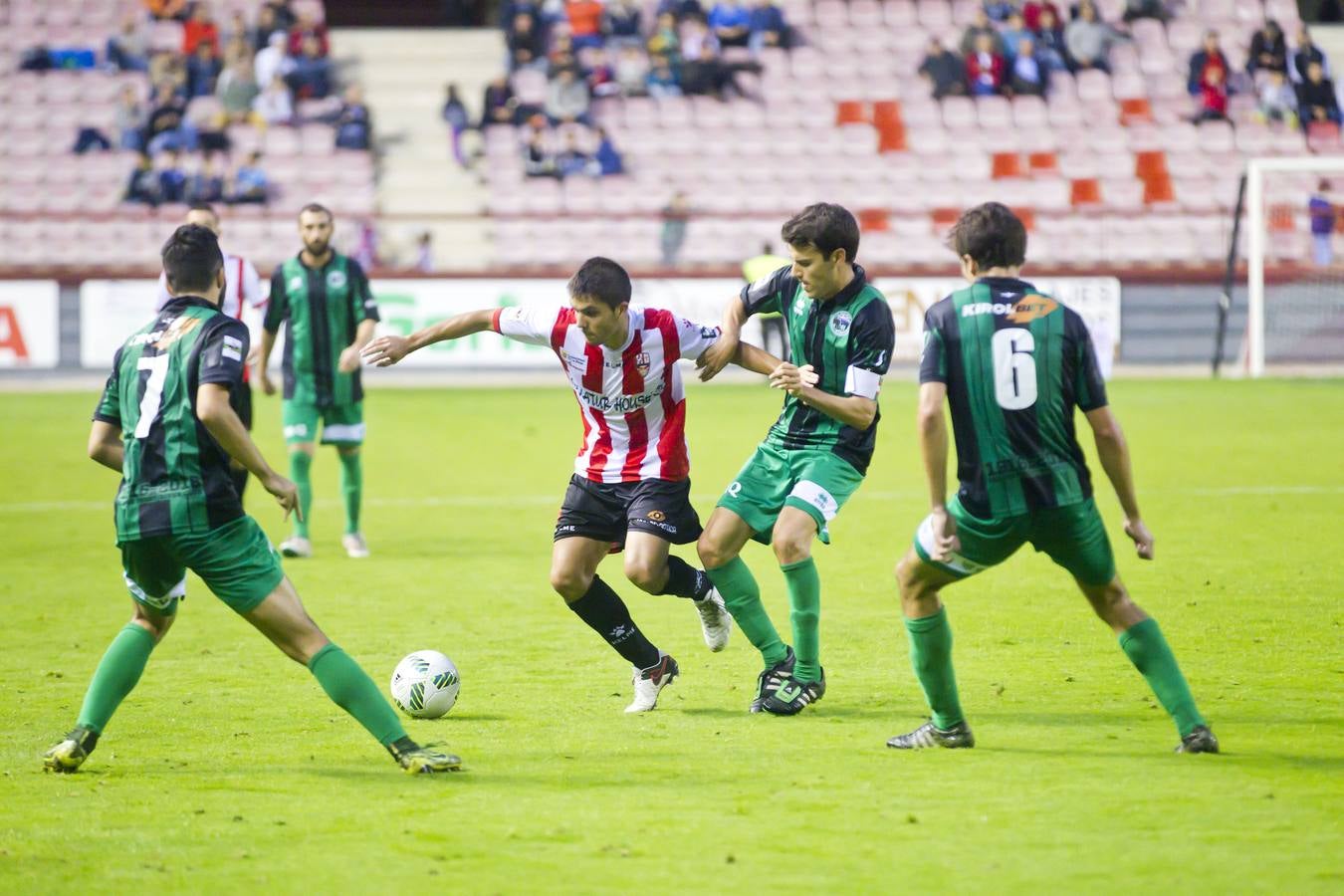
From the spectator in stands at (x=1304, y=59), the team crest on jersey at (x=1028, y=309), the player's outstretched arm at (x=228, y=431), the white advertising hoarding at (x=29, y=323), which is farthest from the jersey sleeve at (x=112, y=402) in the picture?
the spectator in stands at (x=1304, y=59)

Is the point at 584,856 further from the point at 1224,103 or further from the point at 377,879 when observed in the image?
the point at 1224,103

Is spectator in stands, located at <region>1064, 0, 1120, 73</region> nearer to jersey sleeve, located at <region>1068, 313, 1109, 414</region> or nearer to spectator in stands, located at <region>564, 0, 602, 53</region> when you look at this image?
spectator in stands, located at <region>564, 0, 602, 53</region>

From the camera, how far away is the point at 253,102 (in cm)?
2675

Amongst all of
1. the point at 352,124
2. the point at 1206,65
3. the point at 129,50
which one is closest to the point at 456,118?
the point at 352,124

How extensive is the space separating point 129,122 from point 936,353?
2310 cm

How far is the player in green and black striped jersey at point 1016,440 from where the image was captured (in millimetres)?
5219

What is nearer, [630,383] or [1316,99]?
[630,383]

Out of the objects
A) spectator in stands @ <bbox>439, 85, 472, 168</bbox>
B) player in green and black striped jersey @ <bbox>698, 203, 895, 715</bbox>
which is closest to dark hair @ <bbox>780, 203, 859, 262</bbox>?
player in green and black striped jersey @ <bbox>698, 203, 895, 715</bbox>

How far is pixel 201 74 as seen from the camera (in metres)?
27.0

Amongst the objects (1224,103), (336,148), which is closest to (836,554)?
(336,148)

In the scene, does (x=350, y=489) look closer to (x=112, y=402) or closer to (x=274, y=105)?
(x=112, y=402)

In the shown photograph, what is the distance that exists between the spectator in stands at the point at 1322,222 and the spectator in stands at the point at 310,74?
14888mm

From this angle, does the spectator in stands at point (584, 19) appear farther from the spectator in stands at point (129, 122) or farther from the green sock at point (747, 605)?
the green sock at point (747, 605)

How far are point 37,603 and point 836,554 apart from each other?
4420 mm
